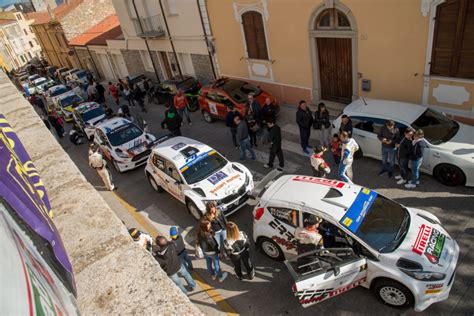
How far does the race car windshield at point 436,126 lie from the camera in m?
8.65

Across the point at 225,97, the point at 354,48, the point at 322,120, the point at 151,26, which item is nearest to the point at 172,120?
the point at 225,97

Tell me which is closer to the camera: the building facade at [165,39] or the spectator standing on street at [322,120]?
the spectator standing on street at [322,120]

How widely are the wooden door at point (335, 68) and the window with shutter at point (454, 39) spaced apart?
3.20 meters

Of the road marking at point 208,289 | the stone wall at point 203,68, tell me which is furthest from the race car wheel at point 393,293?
the stone wall at point 203,68

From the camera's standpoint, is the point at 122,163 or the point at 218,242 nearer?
the point at 218,242

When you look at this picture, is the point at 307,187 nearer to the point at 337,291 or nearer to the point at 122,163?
the point at 337,291

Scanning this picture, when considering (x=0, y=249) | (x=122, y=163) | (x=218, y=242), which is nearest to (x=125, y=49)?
(x=122, y=163)

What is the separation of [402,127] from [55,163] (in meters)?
8.16

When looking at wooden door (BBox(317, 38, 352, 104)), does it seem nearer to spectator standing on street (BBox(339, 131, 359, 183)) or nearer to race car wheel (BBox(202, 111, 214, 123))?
race car wheel (BBox(202, 111, 214, 123))

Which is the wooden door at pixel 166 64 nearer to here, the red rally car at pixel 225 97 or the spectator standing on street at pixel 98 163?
the red rally car at pixel 225 97

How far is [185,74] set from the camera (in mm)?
21781

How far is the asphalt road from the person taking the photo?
602cm

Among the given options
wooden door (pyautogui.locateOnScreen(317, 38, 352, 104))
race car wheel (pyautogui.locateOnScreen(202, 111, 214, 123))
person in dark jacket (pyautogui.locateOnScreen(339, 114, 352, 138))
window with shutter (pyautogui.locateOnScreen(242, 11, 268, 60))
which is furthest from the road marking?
window with shutter (pyautogui.locateOnScreen(242, 11, 268, 60))

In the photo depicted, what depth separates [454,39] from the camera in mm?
9641
